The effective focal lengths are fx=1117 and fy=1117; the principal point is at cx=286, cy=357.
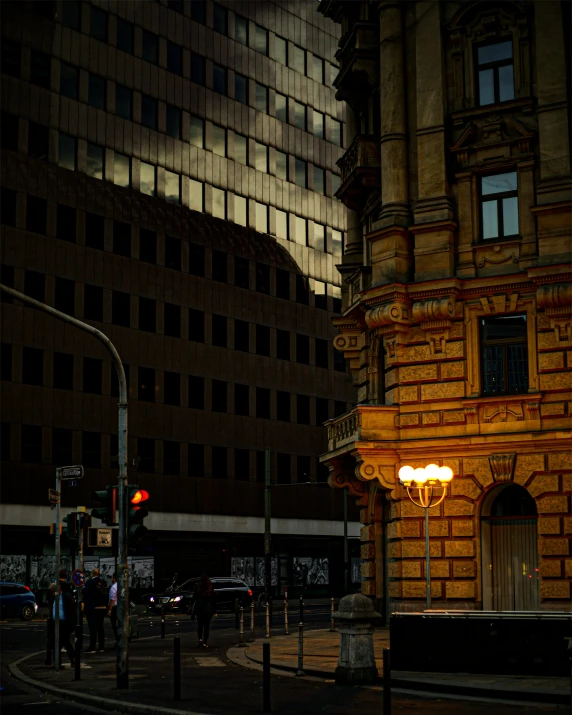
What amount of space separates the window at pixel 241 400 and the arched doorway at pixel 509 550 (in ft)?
128

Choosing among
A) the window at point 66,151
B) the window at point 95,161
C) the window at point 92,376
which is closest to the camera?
the window at point 92,376

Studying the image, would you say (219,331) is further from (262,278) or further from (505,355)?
(505,355)

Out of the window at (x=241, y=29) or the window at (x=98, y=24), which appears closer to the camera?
the window at (x=98, y=24)

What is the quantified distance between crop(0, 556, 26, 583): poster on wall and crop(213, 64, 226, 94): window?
2991cm

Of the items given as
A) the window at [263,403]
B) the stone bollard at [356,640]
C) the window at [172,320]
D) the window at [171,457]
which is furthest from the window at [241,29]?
the stone bollard at [356,640]

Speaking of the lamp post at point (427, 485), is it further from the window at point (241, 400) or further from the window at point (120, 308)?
the window at point (241, 400)

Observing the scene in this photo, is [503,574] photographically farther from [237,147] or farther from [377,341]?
[237,147]

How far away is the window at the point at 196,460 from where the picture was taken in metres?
62.4

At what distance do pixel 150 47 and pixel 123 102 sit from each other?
402 cm

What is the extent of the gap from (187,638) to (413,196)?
1451 centimetres

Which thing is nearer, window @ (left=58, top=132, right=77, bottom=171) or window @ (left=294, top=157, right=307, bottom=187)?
window @ (left=58, top=132, right=77, bottom=171)


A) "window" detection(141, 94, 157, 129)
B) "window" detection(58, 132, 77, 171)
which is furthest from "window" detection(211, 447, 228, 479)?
"window" detection(141, 94, 157, 129)

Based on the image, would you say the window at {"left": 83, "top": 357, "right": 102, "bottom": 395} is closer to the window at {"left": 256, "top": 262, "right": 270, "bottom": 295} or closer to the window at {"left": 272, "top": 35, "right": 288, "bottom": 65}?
the window at {"left": 256, "top": 262, "right": 270, "bottom": 295}

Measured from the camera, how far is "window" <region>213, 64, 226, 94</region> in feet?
220
